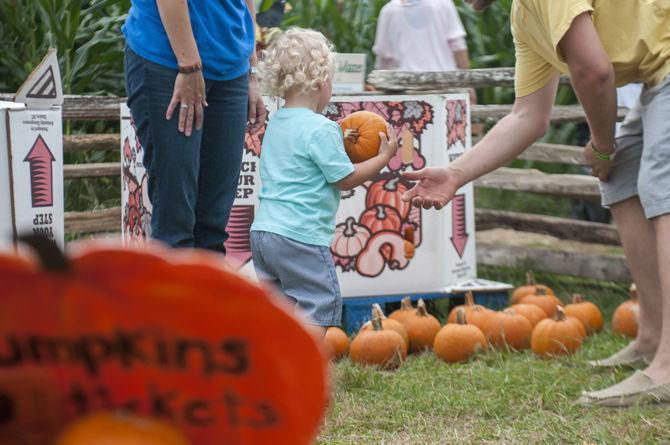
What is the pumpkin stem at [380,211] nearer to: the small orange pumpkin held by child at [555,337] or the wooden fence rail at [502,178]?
the wooden fence rail at [502,178]

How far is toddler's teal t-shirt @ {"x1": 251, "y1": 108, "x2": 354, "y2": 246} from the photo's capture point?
3795mm

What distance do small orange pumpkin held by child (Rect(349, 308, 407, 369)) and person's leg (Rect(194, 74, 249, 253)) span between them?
3.29ft

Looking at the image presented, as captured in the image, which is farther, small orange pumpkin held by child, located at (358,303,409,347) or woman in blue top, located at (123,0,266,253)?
small orange pumpkin held by child, located at (358,303,409,347)

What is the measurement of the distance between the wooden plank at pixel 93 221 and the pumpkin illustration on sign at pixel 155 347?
5.17 m

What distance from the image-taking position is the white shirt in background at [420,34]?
696cm

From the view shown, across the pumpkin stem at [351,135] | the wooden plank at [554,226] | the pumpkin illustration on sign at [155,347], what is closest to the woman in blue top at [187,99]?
the pumpkin stem at [351,135]

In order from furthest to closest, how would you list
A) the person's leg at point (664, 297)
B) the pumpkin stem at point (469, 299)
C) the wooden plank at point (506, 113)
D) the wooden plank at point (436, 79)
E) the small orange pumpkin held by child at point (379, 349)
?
1. the wooden plank at point (506, 113)
2. the wooden plank at point (436, 79)
3. the pumpkin stem at point (469, 299)
4. the small orange pumpkin held by child at point (379, 349)
5. the person's leg at point (664, 297)

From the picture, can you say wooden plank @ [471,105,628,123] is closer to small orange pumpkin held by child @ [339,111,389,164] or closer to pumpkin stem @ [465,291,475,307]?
pumpkin stem @ [465,291,475,307]

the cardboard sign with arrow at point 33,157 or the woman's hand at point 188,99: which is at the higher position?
the woman's hand at point 188,99

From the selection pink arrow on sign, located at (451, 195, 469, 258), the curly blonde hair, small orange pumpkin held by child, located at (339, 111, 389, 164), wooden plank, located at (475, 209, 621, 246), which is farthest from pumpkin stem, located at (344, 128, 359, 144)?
wooden plank, located at (475, 209, 621, 246)

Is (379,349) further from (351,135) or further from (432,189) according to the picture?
(432,189)

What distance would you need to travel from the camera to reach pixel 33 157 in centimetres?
311

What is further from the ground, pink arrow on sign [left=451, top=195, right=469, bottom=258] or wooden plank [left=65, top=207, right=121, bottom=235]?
pink arrow on sign [left=451, top=195, right=469, bottom=258]

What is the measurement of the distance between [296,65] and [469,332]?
127 centimetres
